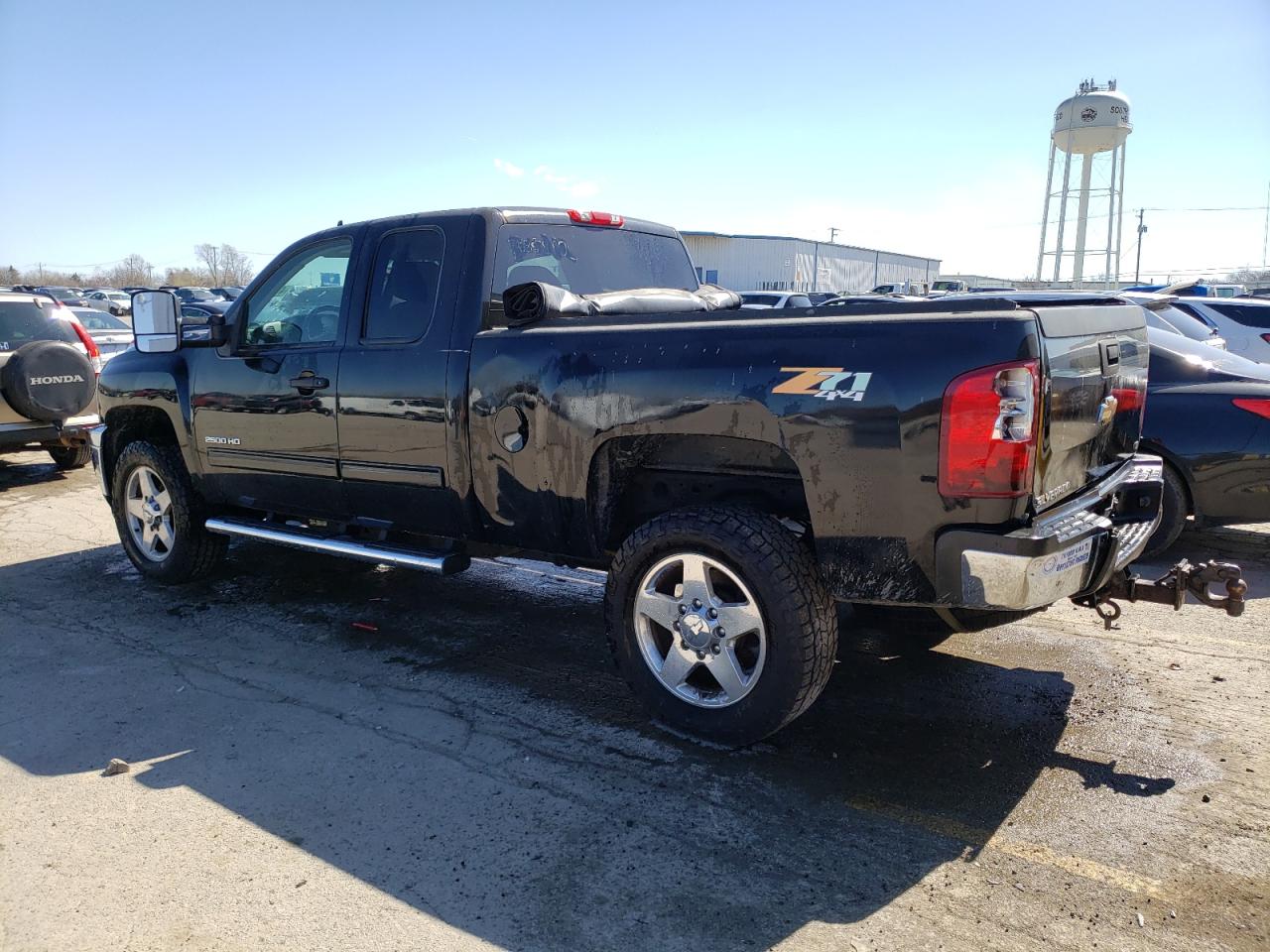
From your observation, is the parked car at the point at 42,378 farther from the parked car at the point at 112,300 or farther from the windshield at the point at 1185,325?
the parked car at the point at 112,300

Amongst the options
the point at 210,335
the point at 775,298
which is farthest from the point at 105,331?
the point at 210,335

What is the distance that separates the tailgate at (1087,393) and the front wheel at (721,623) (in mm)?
896

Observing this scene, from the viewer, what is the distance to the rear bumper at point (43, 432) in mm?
8922

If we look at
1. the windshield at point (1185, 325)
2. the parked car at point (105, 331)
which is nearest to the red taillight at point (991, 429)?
the windshield at point (1185, 325)

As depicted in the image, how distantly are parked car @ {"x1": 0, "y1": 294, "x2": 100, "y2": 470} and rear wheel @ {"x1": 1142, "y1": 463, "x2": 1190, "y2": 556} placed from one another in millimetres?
9223

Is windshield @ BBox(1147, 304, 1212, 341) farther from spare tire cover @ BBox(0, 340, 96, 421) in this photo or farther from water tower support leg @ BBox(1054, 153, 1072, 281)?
water tower support leg @ BBox(1054, 153, 1072, 281)

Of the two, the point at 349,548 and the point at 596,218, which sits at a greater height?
the point at 596,218

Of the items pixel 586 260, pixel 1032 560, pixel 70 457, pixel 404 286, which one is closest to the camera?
pixel 1032 560

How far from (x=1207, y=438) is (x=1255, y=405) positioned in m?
0.33

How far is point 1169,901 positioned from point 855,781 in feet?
3.37

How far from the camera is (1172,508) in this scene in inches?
233

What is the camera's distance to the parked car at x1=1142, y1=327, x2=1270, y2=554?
577cm

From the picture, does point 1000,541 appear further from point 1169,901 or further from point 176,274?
point 176,274

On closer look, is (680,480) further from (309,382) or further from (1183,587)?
(309,382)
